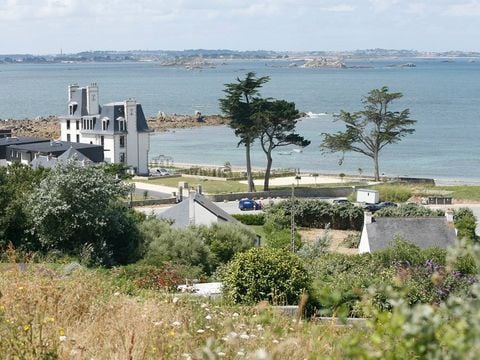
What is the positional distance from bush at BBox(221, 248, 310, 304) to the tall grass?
19.5 feet

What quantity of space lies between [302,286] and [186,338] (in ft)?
29.1

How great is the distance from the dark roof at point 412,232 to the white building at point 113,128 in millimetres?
32184

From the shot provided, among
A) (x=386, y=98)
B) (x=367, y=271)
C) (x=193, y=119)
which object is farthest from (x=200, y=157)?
(x=367, y=271)

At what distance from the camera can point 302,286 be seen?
15844 millimetres

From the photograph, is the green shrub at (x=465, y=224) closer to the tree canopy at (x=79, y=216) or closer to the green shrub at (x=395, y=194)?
the green shrub at (x=395, y=194)

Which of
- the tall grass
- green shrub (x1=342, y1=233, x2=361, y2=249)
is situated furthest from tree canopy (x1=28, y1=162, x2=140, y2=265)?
the tall grass

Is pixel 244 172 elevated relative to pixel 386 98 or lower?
lower

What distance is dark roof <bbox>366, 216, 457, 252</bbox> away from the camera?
1067 inches

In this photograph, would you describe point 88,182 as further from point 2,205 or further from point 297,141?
point 297,141

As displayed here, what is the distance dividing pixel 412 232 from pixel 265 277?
12545 mm

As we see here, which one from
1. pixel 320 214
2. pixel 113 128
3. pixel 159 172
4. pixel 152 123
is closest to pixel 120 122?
pixel 113 128

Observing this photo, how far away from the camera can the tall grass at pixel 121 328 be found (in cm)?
642

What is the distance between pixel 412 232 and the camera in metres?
27.5

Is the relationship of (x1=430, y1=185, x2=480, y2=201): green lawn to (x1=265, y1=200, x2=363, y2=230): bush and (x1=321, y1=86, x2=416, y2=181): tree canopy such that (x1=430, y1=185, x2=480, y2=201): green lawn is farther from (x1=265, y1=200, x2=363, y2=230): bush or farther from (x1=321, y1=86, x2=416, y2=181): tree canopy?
(x1=265, y1=200, x2=363, y2=230): bush
